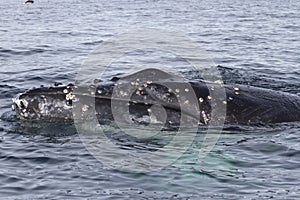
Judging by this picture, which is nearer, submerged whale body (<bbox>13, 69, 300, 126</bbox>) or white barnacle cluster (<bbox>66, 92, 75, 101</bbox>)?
submerged whale body (<bbox>13, 69, 300, 126</bbox>)

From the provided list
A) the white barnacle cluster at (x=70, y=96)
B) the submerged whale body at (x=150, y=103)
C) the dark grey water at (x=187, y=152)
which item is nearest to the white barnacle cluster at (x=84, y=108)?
the submerged whale body at (x=150, y=103)

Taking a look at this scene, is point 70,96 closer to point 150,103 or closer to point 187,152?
point 150,103

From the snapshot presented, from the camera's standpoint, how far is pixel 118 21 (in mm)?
25656

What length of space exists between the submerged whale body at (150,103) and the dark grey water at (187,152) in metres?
0.22

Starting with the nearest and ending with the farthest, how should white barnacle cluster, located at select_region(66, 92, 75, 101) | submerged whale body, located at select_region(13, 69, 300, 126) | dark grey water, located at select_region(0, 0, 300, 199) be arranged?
dark grey water, located at select_region(0, 0, 300, 199), submerged whale body, located at select_region(13, 69, 300, 126), white barnacle cluster, located at select_region(66, 92, 75, 101)

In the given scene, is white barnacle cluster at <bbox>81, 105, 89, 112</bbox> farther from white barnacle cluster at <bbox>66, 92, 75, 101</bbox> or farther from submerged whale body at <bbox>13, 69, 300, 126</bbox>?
white barnacle cluster at <bbox>66, 92, 75, 101</bbox>

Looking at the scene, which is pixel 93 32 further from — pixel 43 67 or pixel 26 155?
pixel 26 155

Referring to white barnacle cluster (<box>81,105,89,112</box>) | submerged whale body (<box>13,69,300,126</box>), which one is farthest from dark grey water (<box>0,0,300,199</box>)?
white barnacle cluster (<box>81,105,89,112</box>)

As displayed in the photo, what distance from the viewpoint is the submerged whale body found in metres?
8.11

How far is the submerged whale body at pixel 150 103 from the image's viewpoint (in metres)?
8.11

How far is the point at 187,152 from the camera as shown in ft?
25.4

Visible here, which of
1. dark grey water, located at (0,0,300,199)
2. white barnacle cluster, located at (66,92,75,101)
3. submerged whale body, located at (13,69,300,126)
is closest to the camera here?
dark grey water, located at (0,0,300,199)

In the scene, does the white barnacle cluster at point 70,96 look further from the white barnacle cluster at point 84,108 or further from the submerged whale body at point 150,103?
the white barnacle cluster at point 84,108

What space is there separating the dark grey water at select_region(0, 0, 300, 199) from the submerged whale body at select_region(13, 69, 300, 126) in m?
0.22
